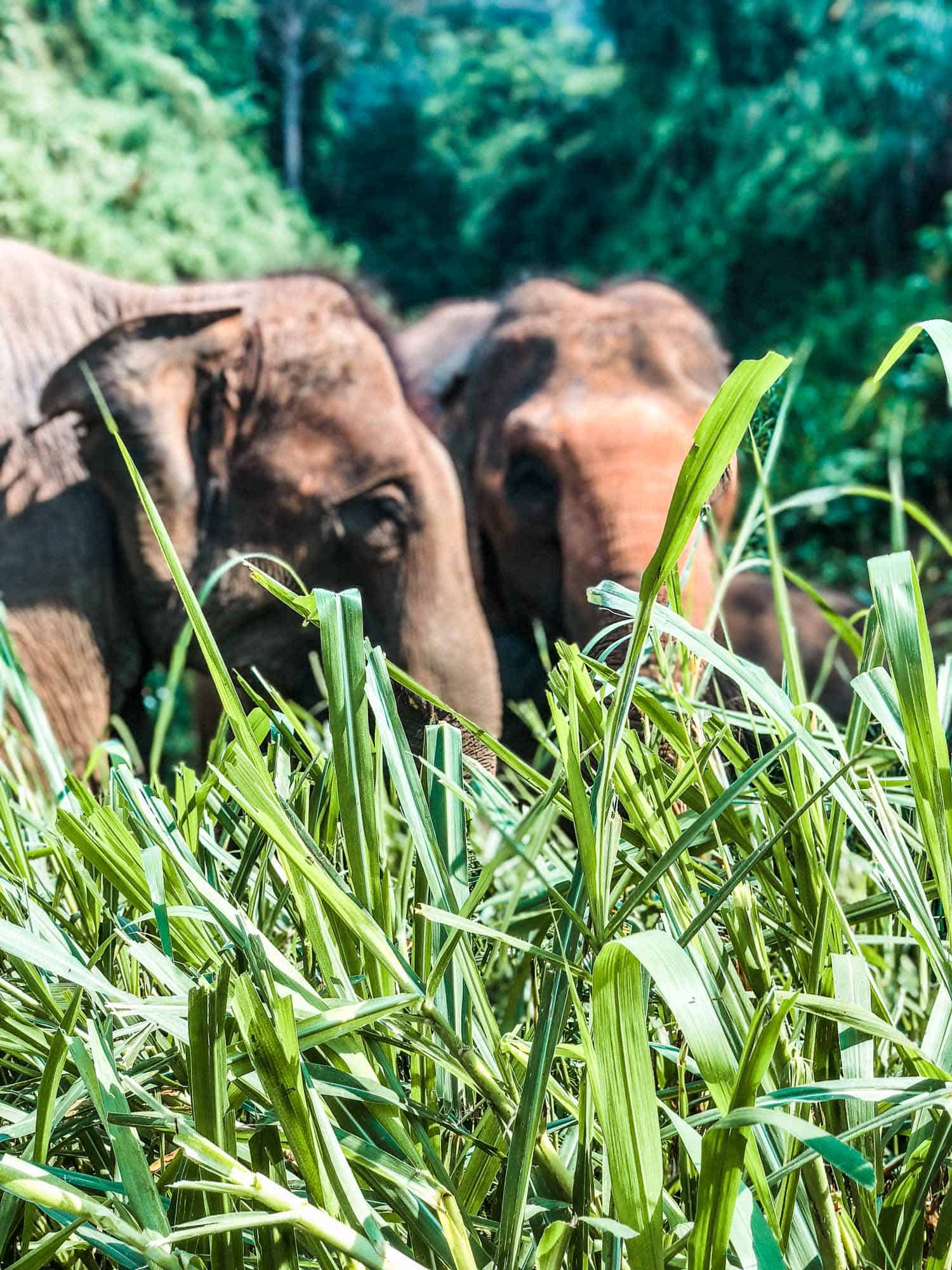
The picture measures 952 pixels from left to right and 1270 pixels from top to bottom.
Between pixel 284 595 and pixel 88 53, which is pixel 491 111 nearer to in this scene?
pixel 88 53

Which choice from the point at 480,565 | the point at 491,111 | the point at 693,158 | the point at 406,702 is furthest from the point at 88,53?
the point at 406,702

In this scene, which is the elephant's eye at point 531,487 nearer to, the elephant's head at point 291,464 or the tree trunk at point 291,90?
the elephant's head at point 291,464

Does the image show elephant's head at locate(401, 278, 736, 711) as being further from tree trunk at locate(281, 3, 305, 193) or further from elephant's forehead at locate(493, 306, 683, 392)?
tree trunk at locate(281, 3, 305, 193)

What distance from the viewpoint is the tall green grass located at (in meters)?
0.29

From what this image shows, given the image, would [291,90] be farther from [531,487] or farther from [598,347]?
[531,487]

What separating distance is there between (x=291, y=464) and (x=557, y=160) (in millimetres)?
8860

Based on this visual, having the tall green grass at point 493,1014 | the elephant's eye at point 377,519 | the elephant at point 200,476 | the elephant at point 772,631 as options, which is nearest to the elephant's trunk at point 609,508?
the elephant at point 200,476

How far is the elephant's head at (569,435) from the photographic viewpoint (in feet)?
7.13

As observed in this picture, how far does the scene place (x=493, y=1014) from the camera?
36 cm

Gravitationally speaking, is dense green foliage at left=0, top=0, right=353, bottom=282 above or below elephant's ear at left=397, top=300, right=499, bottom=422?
above

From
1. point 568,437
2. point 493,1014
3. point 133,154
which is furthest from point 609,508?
point 133,154

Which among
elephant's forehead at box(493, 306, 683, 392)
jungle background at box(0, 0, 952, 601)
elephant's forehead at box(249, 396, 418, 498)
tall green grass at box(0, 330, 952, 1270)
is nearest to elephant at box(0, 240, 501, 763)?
elephant's forehead at box(249, 396, 418, 498)

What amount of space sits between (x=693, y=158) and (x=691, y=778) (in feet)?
31.1

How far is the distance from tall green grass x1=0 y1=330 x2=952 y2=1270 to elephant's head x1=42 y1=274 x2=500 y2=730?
1.49m
